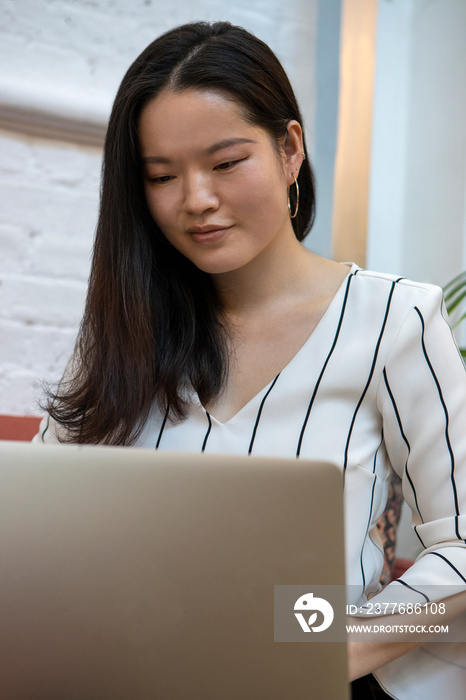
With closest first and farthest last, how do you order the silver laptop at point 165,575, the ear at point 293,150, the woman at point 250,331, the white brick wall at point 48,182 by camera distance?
the silver laptop at point 165,575 → the woman at point 250,331 → the ear at point 293,150 → the white brick wall at point 48,182

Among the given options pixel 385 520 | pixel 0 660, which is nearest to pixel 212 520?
pixel 0 660

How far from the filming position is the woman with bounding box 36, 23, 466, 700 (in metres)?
0.85

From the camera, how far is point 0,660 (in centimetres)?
45

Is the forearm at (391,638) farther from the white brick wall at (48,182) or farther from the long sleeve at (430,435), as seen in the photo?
the white brick wall at (48,182)

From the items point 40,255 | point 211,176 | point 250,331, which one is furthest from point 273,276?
point 40,255

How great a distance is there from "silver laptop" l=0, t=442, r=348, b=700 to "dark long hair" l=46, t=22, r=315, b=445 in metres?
0.50

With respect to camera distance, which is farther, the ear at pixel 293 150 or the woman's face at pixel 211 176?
the ear at pixel 293 150

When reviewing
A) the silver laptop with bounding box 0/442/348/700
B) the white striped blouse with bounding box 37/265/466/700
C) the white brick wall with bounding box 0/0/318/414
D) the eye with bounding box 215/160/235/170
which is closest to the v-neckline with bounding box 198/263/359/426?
the white striped blouse with bounding box 37/265/466/700

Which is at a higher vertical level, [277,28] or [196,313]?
[277,28]

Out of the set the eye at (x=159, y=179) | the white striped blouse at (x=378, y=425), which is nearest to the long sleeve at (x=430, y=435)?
the white striped blouse at (x=378, y=425)

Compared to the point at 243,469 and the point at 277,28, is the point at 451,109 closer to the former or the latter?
the point at 277,28

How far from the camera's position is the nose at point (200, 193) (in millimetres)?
887

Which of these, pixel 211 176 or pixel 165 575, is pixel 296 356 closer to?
pixel 211 176

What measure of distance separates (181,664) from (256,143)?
0.65 m
